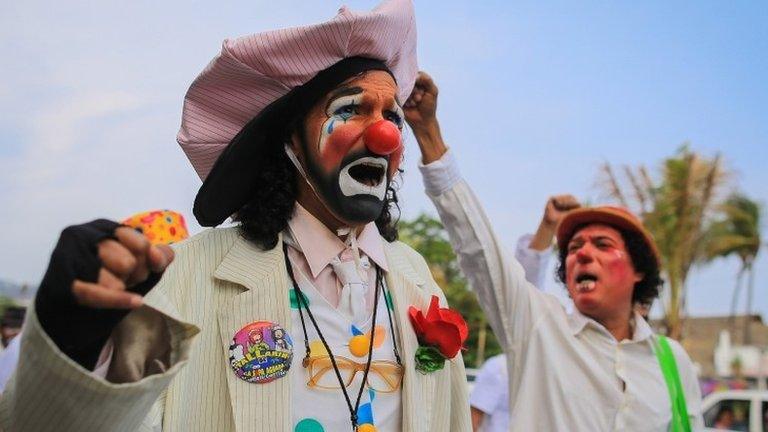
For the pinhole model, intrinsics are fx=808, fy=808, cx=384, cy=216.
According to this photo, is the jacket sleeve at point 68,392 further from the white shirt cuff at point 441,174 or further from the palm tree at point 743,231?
the palm tree at point 743,231

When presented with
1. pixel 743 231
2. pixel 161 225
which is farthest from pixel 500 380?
pixel 743 231

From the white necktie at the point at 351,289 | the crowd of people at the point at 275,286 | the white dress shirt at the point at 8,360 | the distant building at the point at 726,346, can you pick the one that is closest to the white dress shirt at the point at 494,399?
the white dress shirt at the point at 8,360

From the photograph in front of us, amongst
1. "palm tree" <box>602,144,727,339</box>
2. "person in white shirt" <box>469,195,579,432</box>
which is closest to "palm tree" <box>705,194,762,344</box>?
"palm tree" <box>602,144,727,339</box>

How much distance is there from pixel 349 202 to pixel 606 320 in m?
2.08

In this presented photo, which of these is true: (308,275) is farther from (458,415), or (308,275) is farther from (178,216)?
(178,216)

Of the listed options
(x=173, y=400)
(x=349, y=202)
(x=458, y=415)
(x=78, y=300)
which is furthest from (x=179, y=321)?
(x=458, y=415)

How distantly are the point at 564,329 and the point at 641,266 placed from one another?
2.74ft

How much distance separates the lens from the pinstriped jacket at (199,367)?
1307 millimetres

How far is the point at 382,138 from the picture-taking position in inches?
87.6

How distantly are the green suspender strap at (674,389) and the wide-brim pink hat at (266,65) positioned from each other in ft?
6.95

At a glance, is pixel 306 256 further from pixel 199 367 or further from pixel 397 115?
pixel 397 115

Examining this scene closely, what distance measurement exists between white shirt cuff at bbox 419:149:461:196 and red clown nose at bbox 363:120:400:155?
1119 millimetres

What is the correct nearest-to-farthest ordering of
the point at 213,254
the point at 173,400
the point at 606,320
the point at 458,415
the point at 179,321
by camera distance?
the point at 179,321, the point at 173,400, the point at 213,254, the point at 458,415, the point at 606,320

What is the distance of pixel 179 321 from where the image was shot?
1412 mm
